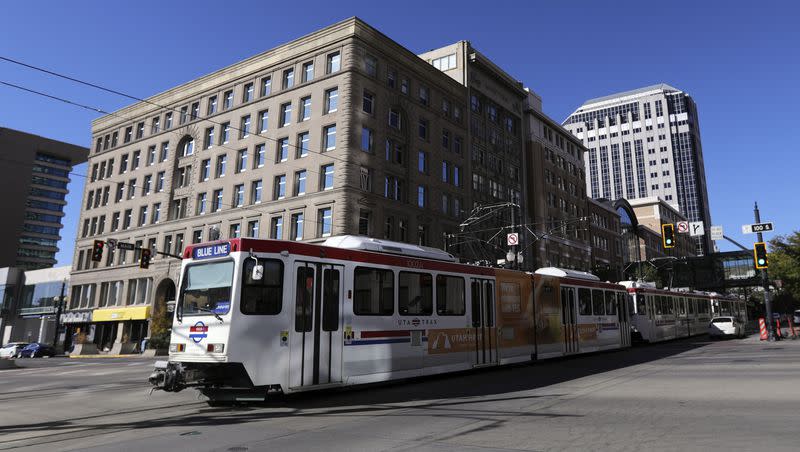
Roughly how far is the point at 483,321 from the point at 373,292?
16.2 feet

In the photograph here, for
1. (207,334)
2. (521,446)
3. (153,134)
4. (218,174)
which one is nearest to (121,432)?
(207,334)

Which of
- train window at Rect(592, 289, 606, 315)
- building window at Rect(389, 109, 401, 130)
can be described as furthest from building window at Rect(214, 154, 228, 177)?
train window at Rect(592, 289, 606, 315)

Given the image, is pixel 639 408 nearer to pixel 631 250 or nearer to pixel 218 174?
pixel 218 174

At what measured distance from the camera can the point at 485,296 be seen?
54.0 ft

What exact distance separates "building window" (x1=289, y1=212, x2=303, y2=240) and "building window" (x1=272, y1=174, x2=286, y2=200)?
2690mm

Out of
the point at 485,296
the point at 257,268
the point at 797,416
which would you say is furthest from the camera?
the point at 485,296

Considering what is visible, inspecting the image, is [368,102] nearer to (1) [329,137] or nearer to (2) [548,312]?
(1) [329,137]

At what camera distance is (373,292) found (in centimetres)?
1283

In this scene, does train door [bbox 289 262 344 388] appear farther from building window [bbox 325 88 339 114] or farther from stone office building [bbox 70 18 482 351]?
building window [bbox 325 88 339 114]

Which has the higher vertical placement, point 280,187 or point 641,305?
point 280,187

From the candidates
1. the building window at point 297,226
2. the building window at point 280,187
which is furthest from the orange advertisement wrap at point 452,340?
the building window at point 280,187

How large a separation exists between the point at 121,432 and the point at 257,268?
344 centimetres

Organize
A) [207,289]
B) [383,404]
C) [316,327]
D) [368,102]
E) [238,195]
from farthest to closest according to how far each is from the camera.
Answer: [238,195] → [368,102] → [316,327] → [207,289] → [383,404]

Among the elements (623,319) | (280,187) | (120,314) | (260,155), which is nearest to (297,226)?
(280,187)
